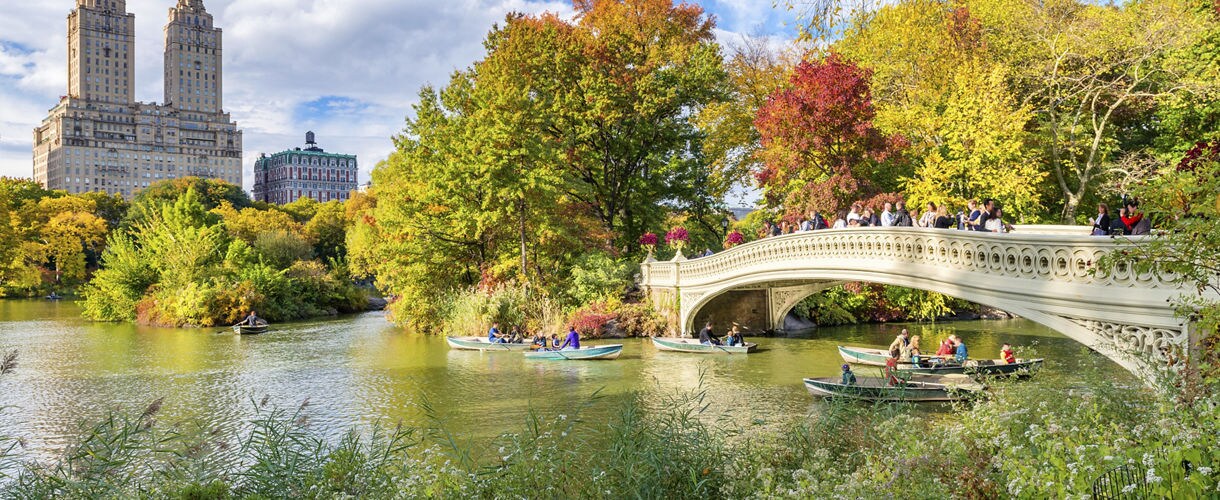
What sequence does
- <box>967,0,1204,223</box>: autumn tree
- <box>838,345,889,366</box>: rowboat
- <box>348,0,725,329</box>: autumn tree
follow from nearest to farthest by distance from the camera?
<box>838,345,889,366</box>: rowboat < <box>967,0,1204,223</box>: autumn tree < <box>348,0,725,329</box>: autumn tree

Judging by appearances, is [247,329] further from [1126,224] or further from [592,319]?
[1126,224]

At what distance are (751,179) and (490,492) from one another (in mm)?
26787

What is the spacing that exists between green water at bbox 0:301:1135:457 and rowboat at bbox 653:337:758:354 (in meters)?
0.34

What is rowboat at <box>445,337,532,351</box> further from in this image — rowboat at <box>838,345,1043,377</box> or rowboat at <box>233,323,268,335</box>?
rowboat at <box>233,323,268,335</box>

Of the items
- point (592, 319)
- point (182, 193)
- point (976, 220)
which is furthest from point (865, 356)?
point (182, 193)

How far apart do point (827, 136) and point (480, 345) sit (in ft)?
39.8

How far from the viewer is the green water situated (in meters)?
14.3

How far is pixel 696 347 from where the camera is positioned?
22.0m

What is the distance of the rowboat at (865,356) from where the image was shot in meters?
19.3

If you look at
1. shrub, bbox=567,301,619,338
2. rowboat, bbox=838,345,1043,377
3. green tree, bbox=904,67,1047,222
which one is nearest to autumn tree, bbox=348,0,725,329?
shrub, bbox=567,301,619,338

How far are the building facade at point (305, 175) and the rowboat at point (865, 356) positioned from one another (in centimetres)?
15009

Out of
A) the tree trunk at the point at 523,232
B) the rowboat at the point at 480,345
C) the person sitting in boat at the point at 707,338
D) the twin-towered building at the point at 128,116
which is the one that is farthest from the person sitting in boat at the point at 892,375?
the twin-towered building at the point at 128,116

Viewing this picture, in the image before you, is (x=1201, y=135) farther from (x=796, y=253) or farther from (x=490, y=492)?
(x=490, y=492)

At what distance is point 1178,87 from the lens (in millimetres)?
22203
